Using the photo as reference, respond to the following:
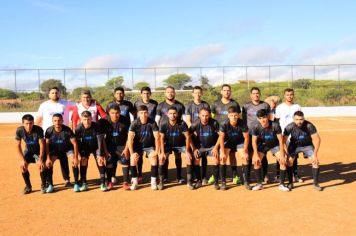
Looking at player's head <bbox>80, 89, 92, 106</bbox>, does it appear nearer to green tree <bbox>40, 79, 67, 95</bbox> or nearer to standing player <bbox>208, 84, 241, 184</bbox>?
standing player <bbox>208, 84, 241, 184</bbox>

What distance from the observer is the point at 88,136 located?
22.5 ft

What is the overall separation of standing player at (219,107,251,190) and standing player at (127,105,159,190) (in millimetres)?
1295

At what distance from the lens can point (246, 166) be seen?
6762 millimetres

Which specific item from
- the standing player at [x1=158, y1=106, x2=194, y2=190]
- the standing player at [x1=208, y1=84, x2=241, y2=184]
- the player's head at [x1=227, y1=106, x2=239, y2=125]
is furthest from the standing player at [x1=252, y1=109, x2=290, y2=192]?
the standing player at [x1=158, y1=106, x2=194, y2=190]

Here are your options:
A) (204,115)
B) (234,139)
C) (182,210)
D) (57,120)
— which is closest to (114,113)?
(57,120)

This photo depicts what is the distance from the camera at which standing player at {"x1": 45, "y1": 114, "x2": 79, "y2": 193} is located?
6641mm

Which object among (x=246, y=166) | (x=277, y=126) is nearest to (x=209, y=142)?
(x=246, y=166)

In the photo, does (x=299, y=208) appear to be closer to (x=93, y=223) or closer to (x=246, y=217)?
(x=246, y=217)

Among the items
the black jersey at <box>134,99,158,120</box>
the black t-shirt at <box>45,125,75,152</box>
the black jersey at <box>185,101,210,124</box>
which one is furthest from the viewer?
the black jersey at <box>134,99,158,120</box>

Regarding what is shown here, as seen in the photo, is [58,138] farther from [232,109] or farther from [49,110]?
[232,109]

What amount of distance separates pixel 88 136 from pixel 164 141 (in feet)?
4.90

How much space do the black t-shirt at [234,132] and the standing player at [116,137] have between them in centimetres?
201

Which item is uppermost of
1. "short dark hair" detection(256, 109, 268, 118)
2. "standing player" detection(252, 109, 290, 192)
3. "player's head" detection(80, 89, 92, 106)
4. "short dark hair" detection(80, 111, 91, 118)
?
"player's head" detection(80, 89, 92, 106)

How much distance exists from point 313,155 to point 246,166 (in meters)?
1.26
